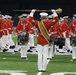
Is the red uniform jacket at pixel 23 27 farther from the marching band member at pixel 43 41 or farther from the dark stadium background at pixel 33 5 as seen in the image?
the dark stadium background at pixel 33 5

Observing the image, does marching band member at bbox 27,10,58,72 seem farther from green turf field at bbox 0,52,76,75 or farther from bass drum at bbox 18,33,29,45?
bass drum at bbox 18,33,29,45

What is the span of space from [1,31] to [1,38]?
1044mm

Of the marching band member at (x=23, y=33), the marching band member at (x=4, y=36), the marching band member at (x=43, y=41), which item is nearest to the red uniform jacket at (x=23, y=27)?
the marching band member at (x=23, y=33)

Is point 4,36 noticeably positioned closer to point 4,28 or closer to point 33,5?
point 4,28

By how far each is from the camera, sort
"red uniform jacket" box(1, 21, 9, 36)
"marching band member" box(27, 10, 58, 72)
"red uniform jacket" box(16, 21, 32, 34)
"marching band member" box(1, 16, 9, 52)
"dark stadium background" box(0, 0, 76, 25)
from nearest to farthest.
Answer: "marching band member" box(27, 10, 58, 72), "red uniform jacket" box(16, 21, 32, 34), "red uniform jacket" box(1, 21, 9, 36), "marching band member" box(1, 16, 9, 52), "dark stadium background" box(0, 0, 76, 25)

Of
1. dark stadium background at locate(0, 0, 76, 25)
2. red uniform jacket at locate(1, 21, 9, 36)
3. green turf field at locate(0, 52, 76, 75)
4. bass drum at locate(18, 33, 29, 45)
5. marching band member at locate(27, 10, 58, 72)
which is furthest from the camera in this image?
dark stadium background at locate(0, 0, 76, 25)

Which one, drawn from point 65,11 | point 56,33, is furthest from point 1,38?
point 65,11

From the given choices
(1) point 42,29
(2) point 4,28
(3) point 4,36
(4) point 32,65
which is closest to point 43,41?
(1) point 42,29

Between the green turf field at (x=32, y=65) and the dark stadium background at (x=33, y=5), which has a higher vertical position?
the dark stadium background at (x=33, y=5)

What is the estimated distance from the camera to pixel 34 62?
59.9ft

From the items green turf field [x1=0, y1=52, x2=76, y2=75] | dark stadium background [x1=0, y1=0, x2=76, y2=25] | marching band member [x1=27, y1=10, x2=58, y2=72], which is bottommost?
green turf field [x1=0, y1=52, x2=76, y2=75]

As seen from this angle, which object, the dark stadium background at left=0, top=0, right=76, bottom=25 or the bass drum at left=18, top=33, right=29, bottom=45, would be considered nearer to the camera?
the bass drum at left=18, top=33, right=29, bottom=45

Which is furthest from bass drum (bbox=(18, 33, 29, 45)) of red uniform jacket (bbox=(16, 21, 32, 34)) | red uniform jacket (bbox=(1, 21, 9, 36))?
red uniform jacket (bbox=(1, 21, 9, 36))

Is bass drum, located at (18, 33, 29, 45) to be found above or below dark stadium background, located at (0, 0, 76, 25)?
below
